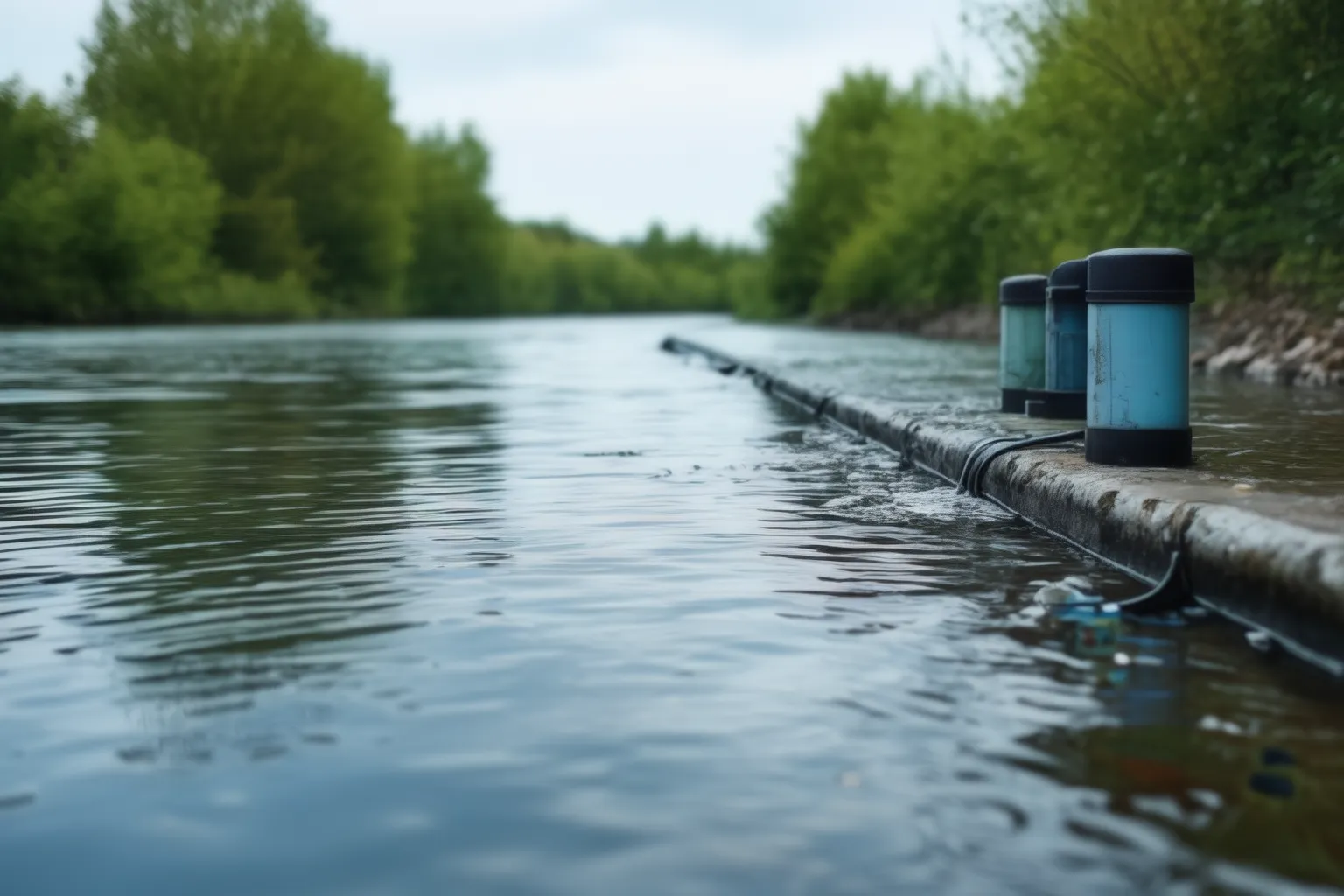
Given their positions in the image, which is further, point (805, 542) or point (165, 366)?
point (165, 366)

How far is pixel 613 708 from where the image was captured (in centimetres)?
369

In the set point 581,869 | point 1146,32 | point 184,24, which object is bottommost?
point 581,869

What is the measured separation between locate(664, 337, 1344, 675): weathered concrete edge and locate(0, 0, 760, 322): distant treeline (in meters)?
52.2

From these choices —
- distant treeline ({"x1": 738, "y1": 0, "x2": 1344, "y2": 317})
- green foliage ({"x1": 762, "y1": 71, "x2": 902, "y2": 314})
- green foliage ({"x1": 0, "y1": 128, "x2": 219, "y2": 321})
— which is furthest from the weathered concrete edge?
green foliage ({"x1": 762, "y1": 71, "x2": 902, "y2": 314})

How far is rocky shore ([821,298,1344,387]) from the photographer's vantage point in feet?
51.0

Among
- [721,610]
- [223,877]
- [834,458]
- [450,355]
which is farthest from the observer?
[450,355]

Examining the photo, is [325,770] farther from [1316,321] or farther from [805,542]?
[1316,321]

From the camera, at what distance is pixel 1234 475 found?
618 cm

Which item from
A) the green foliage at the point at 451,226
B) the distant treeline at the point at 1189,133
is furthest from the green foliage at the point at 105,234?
the green foliage at the point at 451,226

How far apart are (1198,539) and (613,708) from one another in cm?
212

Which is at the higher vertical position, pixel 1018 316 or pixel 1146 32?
pixel 1146 32

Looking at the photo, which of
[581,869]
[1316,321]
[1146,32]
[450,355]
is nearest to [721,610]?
[581,869]

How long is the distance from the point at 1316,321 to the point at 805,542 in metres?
13.1

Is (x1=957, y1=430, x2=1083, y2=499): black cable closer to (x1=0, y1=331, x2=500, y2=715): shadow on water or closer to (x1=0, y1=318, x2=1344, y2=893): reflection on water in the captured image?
(x1=0, y1=318, x2=1344, y2=893): reflection on water
